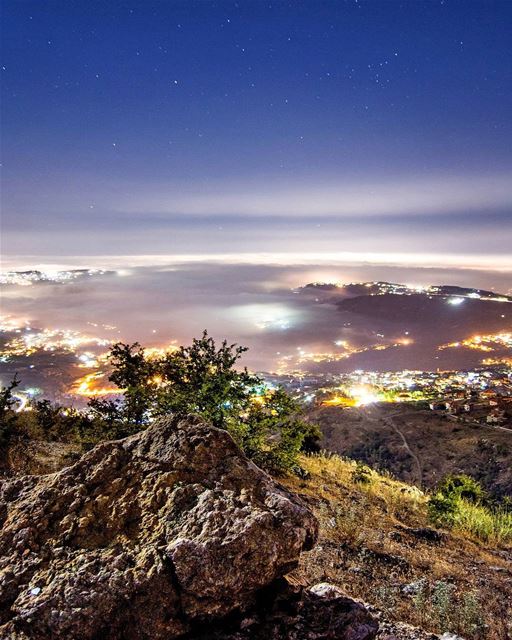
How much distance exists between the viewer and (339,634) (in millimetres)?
3320

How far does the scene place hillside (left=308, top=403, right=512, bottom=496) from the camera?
2305 centimetres

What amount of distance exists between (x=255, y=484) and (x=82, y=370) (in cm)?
8152

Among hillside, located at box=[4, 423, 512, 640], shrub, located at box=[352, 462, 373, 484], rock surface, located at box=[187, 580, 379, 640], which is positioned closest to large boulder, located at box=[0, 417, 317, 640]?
hillside, located at box=[4, 423, 512, 640]

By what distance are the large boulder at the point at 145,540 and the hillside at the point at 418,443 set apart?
2240 centimetres

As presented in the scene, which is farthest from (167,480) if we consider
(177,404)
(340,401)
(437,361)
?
(437,361)

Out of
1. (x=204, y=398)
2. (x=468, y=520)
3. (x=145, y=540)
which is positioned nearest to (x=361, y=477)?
(x=468, y=520)

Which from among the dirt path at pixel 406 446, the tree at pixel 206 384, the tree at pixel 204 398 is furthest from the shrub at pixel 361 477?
the dirt path at pixel 406 446

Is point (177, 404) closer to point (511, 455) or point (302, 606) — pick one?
point (302, 606)

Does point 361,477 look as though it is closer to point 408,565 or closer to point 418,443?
point 408,565

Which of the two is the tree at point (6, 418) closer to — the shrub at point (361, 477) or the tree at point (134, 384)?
the tree at point (134, 384)

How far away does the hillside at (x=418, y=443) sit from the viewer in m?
23.0

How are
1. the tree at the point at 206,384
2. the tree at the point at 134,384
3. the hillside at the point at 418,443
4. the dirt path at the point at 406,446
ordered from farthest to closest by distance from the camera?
1. the dirt path at the point at 406,446
2. the hillside at the point at 418,443
3. the tree at the point at 134,384
4. the tree at the point at 206,384

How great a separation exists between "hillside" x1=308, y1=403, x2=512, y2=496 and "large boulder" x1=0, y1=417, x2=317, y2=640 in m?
22.4

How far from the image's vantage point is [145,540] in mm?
3365
